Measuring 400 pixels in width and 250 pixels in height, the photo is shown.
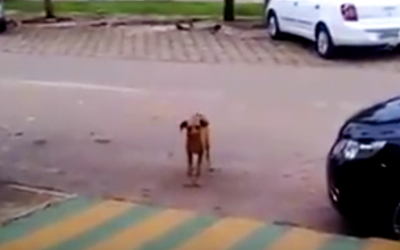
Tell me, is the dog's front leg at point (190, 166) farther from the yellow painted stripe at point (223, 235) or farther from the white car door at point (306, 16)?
the white car door at point (306, 16)

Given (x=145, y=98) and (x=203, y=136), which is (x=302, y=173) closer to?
(x=203, y=136)

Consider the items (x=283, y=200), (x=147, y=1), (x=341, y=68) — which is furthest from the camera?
(x=147, y=1)

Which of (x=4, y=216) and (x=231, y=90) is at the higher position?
(x=4, y=216)

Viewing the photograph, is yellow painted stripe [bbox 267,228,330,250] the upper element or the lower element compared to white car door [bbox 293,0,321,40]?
upper

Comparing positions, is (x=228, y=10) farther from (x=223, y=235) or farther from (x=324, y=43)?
(x=223, y=235)

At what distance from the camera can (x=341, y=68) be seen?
1567cm

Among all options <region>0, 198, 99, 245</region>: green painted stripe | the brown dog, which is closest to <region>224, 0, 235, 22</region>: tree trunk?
the brown dog

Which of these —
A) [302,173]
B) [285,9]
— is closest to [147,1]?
[285,9]

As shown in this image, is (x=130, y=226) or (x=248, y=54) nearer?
(x=130, y=226)

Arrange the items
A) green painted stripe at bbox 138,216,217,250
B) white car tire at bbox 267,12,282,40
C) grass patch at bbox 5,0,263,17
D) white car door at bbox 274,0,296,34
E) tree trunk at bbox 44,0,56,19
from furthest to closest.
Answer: grass patch at bbox 5,0,263,17 < tree trunk at bbox 44,0,56,19 < white car tire at bbox 267,12,282,40 < white car door at bbox 274,0,296,34 < green painted stripe at bbox 138,216,217,250

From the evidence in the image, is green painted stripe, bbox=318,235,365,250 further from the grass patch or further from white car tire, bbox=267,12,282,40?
the grass patch

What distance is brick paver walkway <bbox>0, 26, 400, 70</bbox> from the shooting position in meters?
16.6

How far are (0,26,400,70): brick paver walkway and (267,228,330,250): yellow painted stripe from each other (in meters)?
9.51

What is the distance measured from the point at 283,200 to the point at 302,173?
3.21 ft
